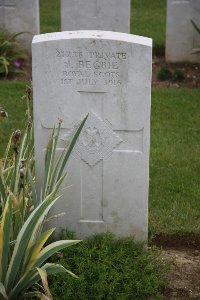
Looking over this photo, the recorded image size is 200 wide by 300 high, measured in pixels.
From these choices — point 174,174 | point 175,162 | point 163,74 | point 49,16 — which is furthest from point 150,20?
point 174,174

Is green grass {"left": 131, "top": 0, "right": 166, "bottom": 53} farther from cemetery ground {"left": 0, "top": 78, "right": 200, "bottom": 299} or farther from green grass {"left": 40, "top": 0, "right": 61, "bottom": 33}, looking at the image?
cemetery ground {"left": 0, "top": 78, "right": 200, "bottom": 299}

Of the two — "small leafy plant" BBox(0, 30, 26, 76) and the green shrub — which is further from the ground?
"small leafy plant" BBox(0, 30, 26, 76)

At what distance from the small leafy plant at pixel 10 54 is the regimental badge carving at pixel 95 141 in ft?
13.2

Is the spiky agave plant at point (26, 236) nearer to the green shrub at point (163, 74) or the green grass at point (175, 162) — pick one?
the green grass at point (175, 162)

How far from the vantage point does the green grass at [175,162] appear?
460cm

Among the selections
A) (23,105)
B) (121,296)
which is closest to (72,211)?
(121,296)

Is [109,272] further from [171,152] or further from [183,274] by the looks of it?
[171,152]

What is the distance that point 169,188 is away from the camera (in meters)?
5.11

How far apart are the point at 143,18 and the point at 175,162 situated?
5757 mm

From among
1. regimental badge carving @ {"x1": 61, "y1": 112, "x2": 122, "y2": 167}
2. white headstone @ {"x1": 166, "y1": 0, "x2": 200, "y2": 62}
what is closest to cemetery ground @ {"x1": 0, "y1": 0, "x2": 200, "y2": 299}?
white headstone @ {"x1": 166, "y1": 0, "x2": 200, "y2": 62}

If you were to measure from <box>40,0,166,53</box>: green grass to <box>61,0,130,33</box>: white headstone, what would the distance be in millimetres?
1149

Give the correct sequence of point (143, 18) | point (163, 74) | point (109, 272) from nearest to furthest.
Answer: point (109, 272) → point (163, 74) → point (143, 18)

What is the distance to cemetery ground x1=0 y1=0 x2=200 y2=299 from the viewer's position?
3.77m

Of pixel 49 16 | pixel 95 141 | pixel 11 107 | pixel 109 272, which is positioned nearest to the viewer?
pixel 109 272
